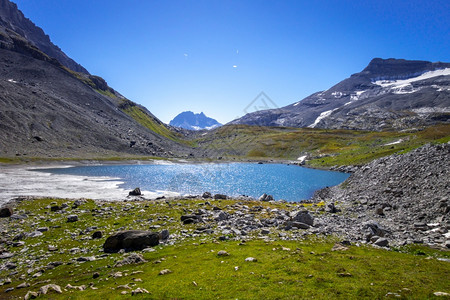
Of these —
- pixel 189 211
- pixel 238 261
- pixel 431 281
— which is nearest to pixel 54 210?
pixel 189 211

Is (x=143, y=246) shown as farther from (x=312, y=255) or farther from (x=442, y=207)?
(x=442, y=207)

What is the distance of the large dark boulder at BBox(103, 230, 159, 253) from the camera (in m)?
22.9

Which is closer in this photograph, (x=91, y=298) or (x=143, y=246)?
(x=91, y=298)

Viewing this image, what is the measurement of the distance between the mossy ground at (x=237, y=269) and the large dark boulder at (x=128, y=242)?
1.10 metres

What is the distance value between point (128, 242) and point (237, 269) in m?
11.8

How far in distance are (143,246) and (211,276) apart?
10074 mm

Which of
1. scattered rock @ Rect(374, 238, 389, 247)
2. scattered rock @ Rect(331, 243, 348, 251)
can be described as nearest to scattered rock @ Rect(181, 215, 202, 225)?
scattered rock @ Rect(331, 243, 348, 251)

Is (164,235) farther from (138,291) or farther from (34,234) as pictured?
(34,234)

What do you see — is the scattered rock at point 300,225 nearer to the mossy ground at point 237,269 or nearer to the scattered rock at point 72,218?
the mossy ground at point 237,269

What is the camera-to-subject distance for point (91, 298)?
1347 cm

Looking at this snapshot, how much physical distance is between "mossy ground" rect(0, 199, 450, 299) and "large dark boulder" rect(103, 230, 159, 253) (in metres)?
1.10

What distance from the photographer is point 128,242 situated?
909 inches

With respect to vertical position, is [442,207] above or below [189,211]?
above

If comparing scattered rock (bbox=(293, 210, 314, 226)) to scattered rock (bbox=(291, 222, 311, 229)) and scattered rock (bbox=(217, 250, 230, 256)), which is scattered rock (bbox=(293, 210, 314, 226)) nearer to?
scattered rock (bbox=(291, 222, 311, 229))
